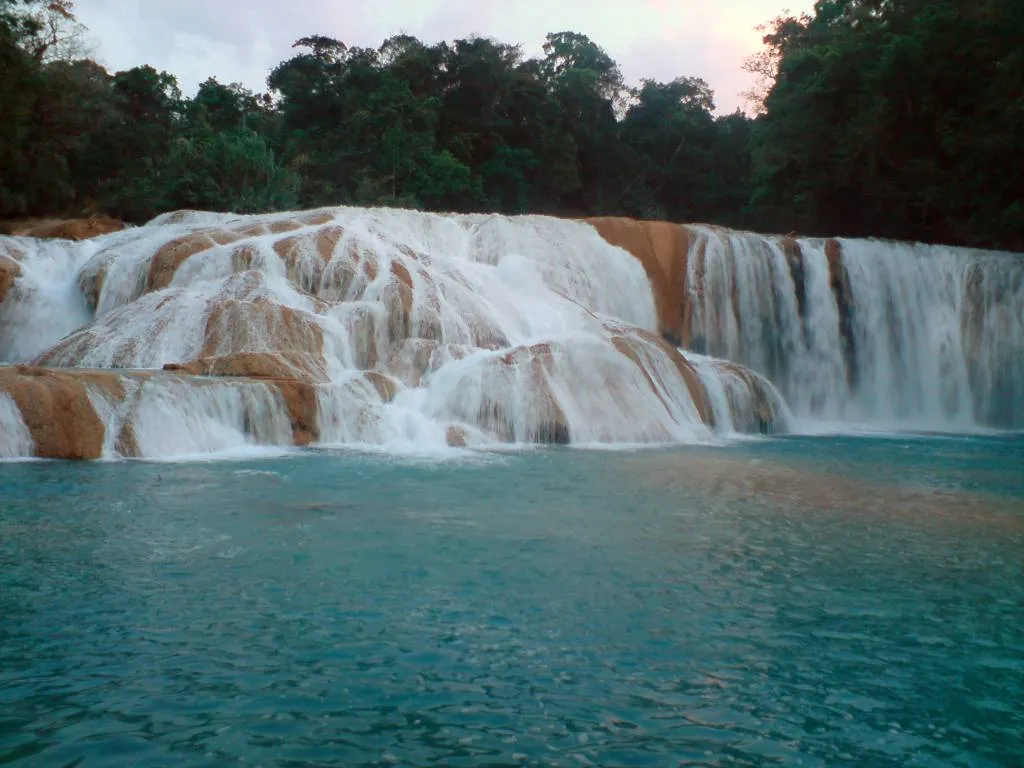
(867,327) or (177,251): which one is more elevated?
(177,251)

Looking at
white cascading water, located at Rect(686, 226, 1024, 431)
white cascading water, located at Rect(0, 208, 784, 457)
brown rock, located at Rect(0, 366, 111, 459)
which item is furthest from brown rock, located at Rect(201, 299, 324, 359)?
white cascading water, located at Rect(686, 226, 1024, 431)

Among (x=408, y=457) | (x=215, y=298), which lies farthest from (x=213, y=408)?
(x=215, y=298)

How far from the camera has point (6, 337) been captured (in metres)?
17.9

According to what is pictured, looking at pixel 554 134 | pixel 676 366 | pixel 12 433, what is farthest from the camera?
pixel 554 134

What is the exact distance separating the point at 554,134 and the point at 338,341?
2990 centimetres

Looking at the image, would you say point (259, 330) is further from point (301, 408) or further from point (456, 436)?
point (456, 436)

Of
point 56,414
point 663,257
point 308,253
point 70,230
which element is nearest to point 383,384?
point 308,253

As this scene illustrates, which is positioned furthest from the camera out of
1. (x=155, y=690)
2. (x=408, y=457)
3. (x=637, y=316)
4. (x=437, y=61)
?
(x=437, y=61)

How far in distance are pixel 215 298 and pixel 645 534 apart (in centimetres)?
987

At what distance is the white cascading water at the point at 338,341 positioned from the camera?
41.4ft

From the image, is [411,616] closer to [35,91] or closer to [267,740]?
[267,740]

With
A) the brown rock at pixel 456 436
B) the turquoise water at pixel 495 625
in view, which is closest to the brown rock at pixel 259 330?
the brown rock at pixel 456 436

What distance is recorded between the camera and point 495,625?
565 centimetres

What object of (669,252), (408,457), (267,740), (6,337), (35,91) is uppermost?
(35,91)
